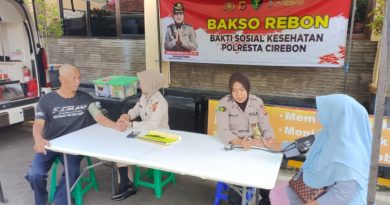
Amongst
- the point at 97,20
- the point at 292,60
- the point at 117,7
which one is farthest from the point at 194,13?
the point at 97,20

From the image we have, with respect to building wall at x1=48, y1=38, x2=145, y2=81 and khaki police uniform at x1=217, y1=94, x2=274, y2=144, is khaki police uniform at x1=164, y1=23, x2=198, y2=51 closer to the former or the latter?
building wall at x1=48, y1=38, x2=145, y2=81

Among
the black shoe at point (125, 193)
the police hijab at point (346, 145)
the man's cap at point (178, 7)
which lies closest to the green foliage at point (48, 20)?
the man's cap at point (178, 7)

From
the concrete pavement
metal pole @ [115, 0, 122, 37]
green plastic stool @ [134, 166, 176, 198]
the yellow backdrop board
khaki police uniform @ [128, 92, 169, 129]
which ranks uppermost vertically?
metal pole @ [115, 0, 122, 37]

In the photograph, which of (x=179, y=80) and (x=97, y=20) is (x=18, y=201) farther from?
(x=97, y=20)

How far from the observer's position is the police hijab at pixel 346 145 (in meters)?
1.54

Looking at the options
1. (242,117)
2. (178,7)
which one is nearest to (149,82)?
(242,117)

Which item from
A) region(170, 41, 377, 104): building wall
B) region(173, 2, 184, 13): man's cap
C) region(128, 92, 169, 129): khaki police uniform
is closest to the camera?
region(128, 92, 169, 129): khaki police uniform

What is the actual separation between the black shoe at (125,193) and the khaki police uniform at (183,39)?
7.17 feet

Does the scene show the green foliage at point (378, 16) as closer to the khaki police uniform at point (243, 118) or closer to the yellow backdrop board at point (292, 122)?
the yellow backdrop board at point (292, 122)

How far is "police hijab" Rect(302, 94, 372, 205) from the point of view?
1541 mm

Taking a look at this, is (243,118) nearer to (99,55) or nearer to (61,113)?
(61,113)

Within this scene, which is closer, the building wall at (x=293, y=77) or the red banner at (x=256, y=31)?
the red banner at (x=256, y=31)

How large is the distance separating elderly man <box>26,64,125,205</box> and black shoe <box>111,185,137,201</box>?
431 millimetres

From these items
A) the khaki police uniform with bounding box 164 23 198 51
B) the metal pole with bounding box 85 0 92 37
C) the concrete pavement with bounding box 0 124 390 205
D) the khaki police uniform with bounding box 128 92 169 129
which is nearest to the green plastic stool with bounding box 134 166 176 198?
the concrete pavement with bounding box 0 124 390 205
